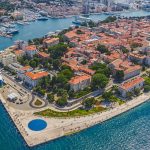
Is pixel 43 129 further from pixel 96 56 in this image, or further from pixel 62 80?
pixel 96 56

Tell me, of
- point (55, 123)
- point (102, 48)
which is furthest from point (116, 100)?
point (102, 48)

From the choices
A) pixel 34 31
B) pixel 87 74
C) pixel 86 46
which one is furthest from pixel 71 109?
pixel 34 31

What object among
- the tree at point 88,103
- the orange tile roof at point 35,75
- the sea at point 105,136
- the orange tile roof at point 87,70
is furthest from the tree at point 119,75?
the orange tile roof at point 35,75

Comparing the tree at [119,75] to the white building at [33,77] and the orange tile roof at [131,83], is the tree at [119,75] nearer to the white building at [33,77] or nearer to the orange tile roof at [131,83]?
the orange tile roof at [131,83]

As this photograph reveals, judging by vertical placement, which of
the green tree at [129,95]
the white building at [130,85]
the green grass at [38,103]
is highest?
the white building at [130,85]

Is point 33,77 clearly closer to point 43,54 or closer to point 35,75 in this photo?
point 35,75

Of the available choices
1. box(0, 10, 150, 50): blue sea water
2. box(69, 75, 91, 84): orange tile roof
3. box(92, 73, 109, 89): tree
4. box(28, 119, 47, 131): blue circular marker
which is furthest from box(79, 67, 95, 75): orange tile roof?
box(0, 10, 150, 50): blue sea water
